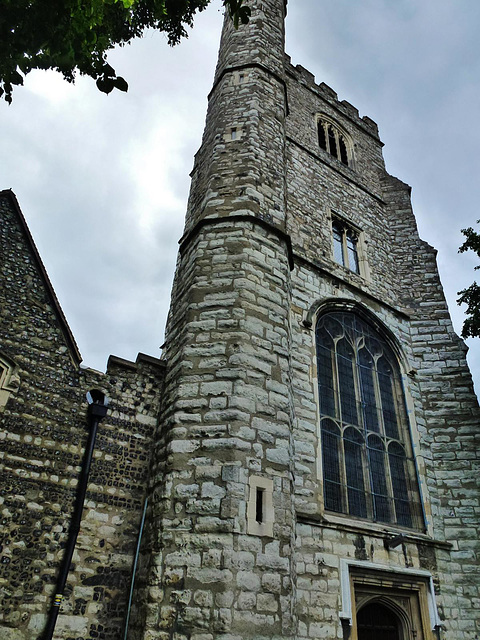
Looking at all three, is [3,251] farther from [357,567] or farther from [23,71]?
[357,567]

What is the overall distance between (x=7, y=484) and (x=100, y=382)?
60.2 inches

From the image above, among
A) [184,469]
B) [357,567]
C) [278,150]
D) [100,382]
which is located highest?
[278,150]

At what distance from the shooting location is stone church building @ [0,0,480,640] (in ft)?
14.7

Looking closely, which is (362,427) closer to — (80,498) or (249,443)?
(249,443)

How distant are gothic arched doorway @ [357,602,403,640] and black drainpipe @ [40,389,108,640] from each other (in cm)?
411

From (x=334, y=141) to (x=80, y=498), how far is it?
41.4 ft

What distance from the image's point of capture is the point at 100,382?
577 cm

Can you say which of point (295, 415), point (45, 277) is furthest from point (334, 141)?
point (45, 277)

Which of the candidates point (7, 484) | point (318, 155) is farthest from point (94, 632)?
point (318, 155)

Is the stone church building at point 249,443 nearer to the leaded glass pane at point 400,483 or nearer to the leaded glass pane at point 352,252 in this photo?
the leaded glass pane at point 400,483

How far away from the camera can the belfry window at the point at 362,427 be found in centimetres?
730

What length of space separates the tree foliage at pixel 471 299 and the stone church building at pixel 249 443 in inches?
17.5

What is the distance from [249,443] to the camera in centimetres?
502

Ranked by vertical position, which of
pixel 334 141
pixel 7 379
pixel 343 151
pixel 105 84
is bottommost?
pixel 7 379
